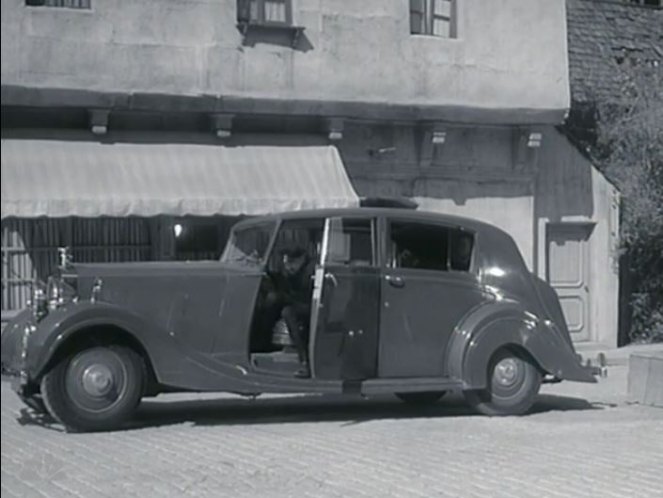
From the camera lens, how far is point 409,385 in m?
10.9

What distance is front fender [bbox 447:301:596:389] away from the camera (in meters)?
11.0

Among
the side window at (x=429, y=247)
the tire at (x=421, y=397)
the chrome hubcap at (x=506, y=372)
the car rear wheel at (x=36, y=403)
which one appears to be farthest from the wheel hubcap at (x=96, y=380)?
the chrome hubcap at (x=506, y=372)

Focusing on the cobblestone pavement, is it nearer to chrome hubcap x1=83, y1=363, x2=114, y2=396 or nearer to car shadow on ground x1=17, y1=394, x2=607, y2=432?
car shadow on ground x1=17, y1=394, x2=607, y2=432

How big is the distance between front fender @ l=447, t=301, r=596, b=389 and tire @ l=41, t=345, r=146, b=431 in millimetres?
2346

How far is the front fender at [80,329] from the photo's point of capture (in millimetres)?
9914

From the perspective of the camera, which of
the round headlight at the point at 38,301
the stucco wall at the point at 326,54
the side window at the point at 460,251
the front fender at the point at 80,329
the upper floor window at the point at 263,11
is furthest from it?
the side window at the point at 460,251

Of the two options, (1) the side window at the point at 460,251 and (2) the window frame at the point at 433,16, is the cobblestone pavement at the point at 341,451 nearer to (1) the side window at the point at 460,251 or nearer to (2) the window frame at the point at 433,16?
(1) the side window at the point at 460,251

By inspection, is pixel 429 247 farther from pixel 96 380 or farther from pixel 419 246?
pixel 96 380

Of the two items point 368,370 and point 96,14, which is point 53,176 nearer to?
point 96,14

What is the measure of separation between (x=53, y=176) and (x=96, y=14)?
3.38ft

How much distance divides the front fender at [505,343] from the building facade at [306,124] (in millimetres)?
263

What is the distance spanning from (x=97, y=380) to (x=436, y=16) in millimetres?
3373

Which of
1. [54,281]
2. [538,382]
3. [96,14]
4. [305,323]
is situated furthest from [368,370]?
[96,14]

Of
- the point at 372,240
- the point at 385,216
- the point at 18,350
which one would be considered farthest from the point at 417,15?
the point at 18,350
